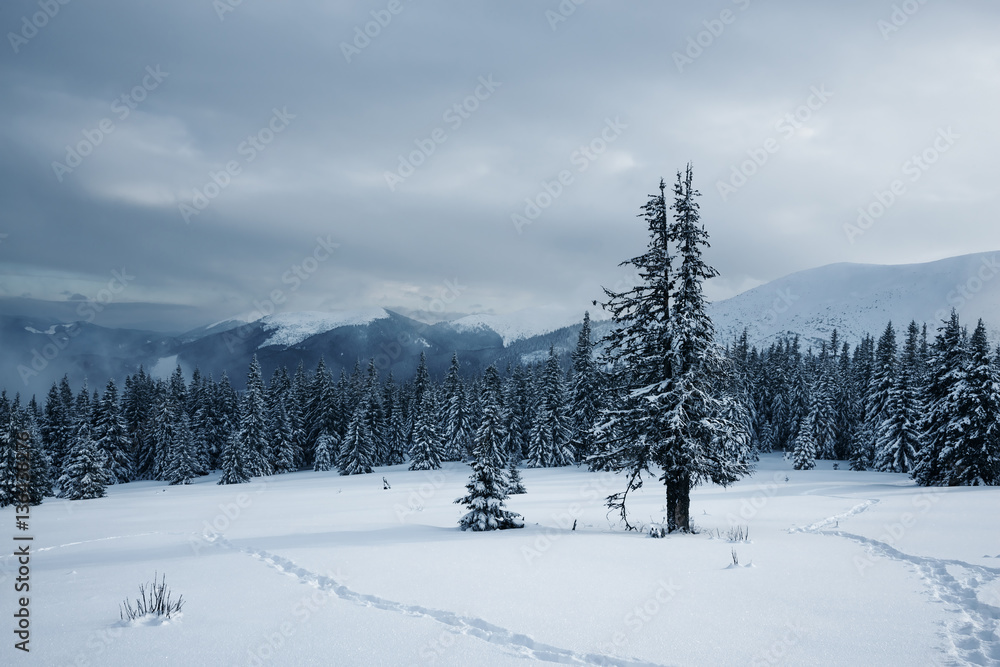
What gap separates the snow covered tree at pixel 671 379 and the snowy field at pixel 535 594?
6.98 ft

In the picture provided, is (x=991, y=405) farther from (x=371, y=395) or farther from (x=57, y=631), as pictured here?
(x=371, y=395)

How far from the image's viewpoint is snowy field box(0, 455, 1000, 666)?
6609 mm

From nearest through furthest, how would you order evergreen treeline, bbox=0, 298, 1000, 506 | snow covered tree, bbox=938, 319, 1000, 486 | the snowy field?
1. the snowy field
2. snow covered tree, bbox=938, 319, 1000, 486
3. evergreen treeline, bbox=0, 298, 1000, 506

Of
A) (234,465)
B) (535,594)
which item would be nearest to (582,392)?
(234,465)

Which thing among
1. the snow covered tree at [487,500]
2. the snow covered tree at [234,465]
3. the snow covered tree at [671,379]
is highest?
the snow covered tree at [671,379]

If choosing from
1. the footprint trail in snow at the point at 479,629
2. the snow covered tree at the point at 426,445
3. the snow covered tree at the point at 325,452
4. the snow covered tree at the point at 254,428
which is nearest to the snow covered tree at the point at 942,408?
the footprint trail in snow at the point at 479,629

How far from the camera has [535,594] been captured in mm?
9227

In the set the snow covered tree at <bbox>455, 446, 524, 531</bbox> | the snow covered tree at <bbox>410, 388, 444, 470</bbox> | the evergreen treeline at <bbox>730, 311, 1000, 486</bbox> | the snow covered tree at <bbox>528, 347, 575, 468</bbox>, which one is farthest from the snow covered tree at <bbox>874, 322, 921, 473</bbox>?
the snow covered tree at <bbox>410, 388, 444, 470</bbox>

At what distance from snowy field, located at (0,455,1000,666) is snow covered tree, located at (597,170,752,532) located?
2129mm

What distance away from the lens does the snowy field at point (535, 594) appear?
6.61 m

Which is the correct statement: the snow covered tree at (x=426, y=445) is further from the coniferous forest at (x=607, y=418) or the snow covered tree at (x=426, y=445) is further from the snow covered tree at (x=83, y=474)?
the snow covered tree at (x=83, y=474)

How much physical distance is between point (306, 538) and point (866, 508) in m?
23.2

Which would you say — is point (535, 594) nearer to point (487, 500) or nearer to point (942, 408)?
point (487, 500)

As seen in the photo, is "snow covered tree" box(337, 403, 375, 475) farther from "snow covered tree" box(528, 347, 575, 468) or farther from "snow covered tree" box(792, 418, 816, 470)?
"snow covered tree" box(792, 418, 816, 470)
